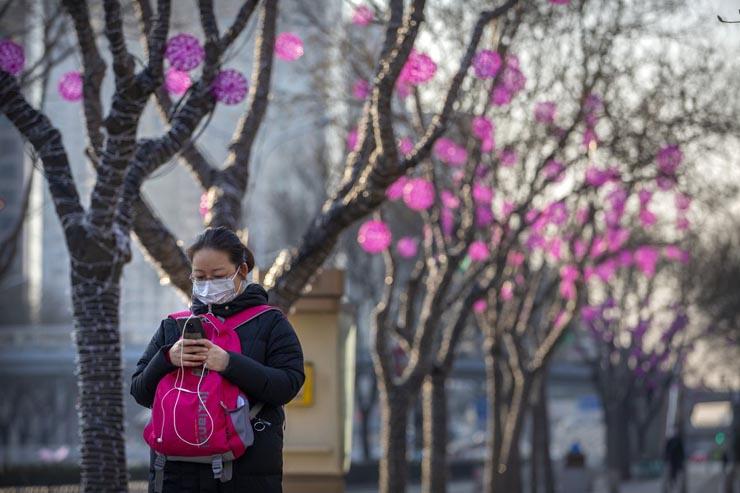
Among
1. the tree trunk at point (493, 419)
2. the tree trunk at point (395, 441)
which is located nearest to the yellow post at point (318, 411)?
the tree trunk at point (395, 441)

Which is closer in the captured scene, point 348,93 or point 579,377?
point 348,93

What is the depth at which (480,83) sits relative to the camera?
1806cm

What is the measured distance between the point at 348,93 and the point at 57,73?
2025 inches

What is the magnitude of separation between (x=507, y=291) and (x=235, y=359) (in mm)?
20770

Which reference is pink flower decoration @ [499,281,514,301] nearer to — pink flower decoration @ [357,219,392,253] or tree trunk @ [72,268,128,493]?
pink flower decoration @ [357,219,392,253]

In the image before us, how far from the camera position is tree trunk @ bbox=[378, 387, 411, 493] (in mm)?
16875

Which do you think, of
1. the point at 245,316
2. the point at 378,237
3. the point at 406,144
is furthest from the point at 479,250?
the point at 245,316

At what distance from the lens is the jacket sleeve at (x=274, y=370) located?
5.09 metres

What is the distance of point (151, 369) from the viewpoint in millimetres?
5199

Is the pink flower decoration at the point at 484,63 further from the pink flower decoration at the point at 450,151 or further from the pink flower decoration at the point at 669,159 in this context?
the pink flower decoration at the point at 450,151

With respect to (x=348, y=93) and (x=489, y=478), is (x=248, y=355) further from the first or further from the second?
(x=489, y=478)

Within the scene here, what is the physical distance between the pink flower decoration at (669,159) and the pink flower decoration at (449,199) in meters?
2.94

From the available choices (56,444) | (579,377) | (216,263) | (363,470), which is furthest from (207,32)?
(579,377)

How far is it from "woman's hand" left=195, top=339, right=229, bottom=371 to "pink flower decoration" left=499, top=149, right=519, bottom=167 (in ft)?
50.8
